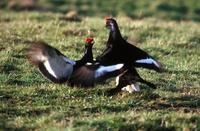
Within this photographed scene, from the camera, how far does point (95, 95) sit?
398 inches

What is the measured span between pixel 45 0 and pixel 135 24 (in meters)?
9.93

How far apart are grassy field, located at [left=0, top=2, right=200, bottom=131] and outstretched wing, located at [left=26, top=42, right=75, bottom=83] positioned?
0.39 metres

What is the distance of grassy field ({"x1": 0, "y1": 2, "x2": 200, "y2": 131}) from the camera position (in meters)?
8.84

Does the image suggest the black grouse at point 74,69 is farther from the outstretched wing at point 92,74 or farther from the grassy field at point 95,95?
the grassy field at point 95,95

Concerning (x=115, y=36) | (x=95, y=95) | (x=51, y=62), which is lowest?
(x=95, y=95)

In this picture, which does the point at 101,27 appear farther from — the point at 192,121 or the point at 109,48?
the point at 192,121

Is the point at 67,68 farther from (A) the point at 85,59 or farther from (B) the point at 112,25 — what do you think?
(B) the point at 112,25

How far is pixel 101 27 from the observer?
15539 mm

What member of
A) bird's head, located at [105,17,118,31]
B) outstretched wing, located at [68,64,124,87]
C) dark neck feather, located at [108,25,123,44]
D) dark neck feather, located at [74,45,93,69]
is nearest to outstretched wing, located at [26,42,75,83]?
dark neck feather, located at [74,45,93,69]

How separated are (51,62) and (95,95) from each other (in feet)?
3.16

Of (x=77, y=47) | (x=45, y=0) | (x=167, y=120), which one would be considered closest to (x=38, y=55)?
(x=167, y=120)

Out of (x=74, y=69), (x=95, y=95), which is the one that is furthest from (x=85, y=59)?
(x=95, y=95)

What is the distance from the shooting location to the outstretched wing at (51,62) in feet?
31.4

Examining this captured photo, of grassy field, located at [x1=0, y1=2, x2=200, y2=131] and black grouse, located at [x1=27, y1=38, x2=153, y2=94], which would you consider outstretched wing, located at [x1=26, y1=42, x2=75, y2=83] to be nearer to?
black grouse, located at [x1=27, y1=38, x2=153, y2=94]
